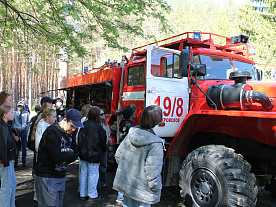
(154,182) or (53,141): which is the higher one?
(53,141)

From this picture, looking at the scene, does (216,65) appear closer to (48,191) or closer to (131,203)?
(131,203)

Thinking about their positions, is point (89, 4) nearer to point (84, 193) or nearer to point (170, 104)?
point (170, 104)

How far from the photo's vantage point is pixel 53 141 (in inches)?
116

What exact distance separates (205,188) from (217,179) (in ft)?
0.84

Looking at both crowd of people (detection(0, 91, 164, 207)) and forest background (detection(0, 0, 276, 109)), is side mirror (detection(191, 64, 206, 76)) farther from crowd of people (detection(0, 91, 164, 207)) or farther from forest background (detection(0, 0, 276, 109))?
forest background (detection(0, 0, 276, 109))

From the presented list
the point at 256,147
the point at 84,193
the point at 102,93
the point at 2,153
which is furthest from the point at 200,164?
the point at 102,93

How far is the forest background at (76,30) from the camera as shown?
6574 millimetres

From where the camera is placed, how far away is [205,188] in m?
3.47

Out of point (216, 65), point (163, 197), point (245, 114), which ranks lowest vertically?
point (163, 197)

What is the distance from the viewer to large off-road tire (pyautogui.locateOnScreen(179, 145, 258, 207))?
10.3 feet

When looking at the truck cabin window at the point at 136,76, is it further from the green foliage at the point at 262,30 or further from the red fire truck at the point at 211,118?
the green foliage at the point at 262,30

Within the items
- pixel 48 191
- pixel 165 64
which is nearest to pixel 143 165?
pixel 48 191

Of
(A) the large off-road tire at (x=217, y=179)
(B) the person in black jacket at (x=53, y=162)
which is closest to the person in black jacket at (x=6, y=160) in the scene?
(B) the person in black jacket at (x=53, y=162)

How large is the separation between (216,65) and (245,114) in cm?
203
